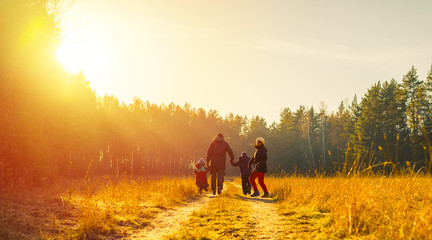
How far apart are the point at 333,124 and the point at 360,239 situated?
74.2 metres

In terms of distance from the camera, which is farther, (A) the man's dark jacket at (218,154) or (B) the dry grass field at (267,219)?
(A) the man's dark jacket at (218,154)

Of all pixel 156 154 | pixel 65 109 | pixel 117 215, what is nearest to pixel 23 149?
pixel 117 215

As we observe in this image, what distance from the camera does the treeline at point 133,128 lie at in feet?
35.0

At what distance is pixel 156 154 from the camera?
62.8 meters

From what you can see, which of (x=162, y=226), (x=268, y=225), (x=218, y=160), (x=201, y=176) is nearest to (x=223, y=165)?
(x=218, y=160)

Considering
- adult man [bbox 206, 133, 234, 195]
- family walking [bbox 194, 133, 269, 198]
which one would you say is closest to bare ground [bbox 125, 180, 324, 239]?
family walking [bbox 194, 133, 269, 198]

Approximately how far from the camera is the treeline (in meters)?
10.7

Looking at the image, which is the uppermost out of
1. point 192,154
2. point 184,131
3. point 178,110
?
point 178,110

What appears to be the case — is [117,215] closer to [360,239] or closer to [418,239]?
[360,239]

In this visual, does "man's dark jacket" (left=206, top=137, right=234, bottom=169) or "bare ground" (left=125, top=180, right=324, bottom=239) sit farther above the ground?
"man's dark jacket" (left=206, top=137, right=234, bottom=169)

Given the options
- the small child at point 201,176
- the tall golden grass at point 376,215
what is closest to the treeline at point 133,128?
the tall golden grass at point 376,215

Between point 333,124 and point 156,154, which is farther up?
point 333,124

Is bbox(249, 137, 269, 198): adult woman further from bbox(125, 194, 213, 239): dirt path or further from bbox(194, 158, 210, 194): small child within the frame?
bbox(125, 194, 213, 239): dirt path

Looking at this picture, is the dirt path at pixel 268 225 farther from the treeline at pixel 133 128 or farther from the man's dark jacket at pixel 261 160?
the man's dark jacket at pixel 261 160
